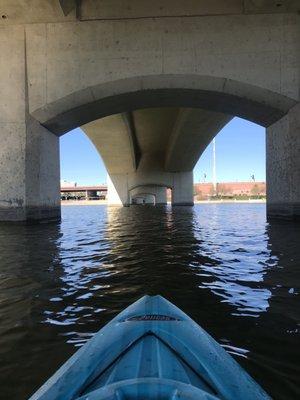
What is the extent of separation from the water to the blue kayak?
1.82ft

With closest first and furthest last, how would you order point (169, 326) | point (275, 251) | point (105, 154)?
point (169, 326)
point (275, 251)
point (105, 154)

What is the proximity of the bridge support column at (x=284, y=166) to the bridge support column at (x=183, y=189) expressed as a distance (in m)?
35.5

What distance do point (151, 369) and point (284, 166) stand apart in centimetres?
1530

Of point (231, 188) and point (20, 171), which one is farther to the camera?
point (231, 188)

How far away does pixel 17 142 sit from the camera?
15.3 meters

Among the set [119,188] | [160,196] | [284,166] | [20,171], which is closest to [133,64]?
[20,171]

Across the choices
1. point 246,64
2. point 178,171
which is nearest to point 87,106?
point 246,64

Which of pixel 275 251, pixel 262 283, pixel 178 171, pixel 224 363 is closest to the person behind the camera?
pixel 224 363

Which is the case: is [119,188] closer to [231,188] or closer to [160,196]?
[160,196]

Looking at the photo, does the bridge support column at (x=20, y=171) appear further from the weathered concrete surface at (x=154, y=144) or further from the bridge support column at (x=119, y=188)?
the bridge support column at (x=119, y=188)

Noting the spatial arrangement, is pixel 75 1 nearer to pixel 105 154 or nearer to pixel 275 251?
pixel 275 251

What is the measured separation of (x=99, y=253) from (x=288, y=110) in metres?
10.9

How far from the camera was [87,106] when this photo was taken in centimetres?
1609

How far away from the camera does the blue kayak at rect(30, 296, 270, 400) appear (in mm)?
1726
